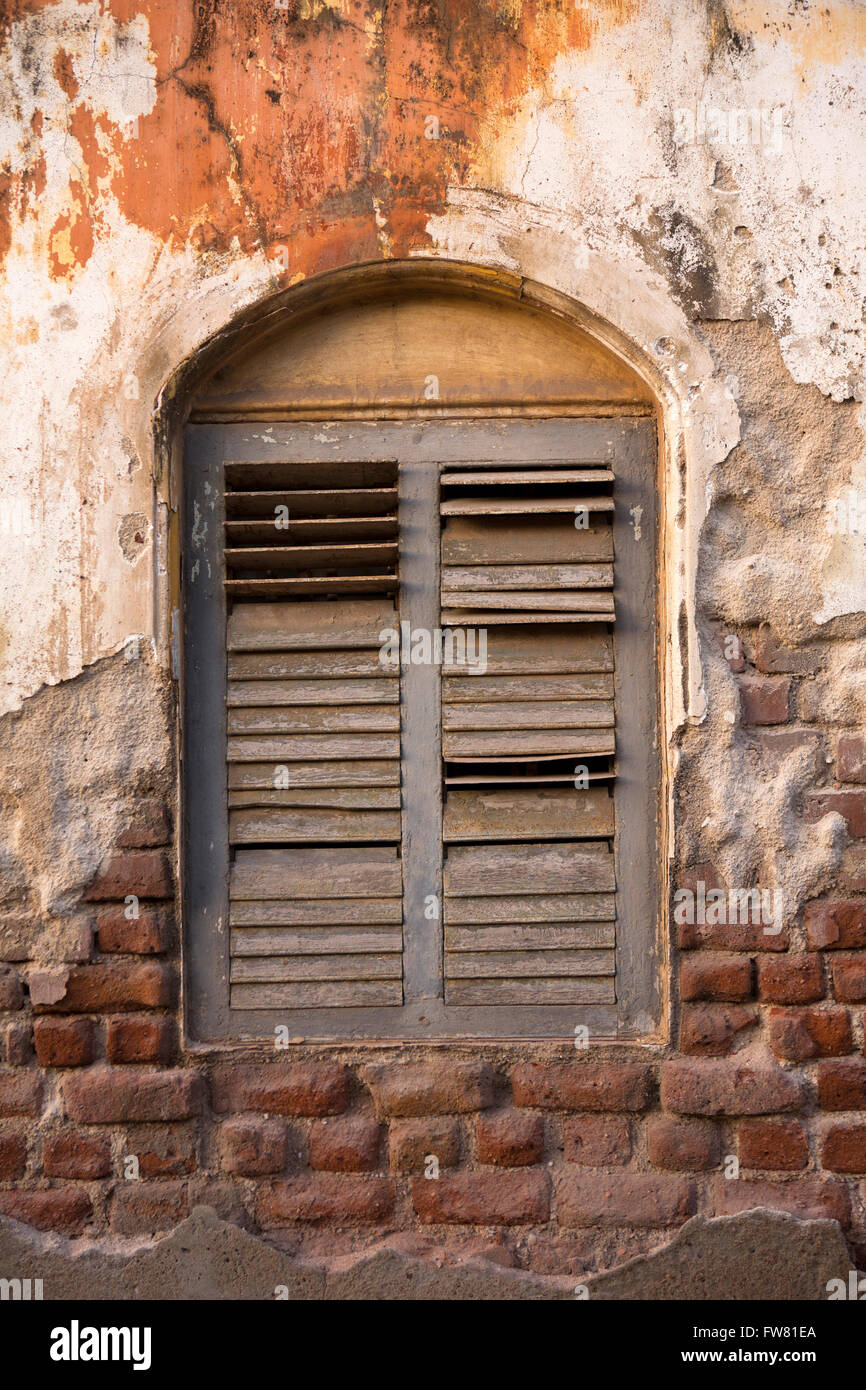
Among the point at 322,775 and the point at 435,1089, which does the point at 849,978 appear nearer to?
the point at 435,1089

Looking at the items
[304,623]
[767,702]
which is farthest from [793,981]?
[304,623]

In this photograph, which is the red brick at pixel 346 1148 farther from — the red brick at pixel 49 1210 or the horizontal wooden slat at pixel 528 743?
the horizontal wooden slat at pixel 528 743

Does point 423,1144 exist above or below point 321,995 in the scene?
below

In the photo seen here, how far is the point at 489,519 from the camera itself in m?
2.64

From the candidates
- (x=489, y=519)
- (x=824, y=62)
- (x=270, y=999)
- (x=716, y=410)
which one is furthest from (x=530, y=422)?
(x=270, y=999)

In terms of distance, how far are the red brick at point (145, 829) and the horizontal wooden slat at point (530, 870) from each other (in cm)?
69

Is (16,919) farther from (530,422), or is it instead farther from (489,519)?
(530,422)

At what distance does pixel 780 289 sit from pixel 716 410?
1.09 ft

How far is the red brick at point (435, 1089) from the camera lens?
2.55 metres

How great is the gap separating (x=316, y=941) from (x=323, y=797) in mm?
348

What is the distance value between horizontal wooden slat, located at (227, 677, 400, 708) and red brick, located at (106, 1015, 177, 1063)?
78cm

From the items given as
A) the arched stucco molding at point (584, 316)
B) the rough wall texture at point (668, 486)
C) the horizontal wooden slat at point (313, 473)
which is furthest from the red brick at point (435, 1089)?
the horizontal wooden slat at point (313, 473)

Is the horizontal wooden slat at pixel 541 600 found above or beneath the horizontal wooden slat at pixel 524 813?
above

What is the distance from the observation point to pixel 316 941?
2.61m
